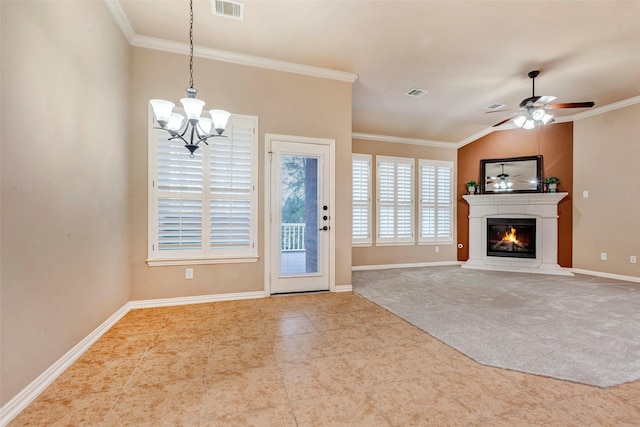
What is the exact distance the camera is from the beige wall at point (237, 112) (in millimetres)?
3443

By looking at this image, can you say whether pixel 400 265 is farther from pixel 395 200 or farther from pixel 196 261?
pixel 196 261

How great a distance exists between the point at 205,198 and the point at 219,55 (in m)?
1.85

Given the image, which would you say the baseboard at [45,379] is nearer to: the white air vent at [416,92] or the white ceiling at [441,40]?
the white ceiling at [441,40]

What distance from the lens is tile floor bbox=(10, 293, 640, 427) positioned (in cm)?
162

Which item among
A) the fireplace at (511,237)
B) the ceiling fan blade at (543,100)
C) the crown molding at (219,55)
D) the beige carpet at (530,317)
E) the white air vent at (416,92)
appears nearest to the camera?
the beige carpet at (530,317)

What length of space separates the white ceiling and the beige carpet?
3.19 metres

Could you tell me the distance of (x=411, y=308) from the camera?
3537 millimetres

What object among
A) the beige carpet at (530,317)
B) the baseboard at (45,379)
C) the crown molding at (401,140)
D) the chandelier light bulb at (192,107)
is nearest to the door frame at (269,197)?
the beige carpet at (530,317)

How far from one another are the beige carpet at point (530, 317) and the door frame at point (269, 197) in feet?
Result: 2.34

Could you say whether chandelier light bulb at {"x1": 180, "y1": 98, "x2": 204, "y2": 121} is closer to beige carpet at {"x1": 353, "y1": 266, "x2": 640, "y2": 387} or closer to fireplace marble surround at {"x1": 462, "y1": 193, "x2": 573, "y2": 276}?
beige carpet at {"x1": 353, "y1": 266, "x2": 640, "y2": 387}

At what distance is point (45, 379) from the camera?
191 cm

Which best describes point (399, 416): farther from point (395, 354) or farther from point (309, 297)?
point (309, 297)

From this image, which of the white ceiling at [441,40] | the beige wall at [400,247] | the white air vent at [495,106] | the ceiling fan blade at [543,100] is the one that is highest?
the white ceiling at [441,40]

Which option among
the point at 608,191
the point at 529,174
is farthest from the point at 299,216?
the point at 608,191
